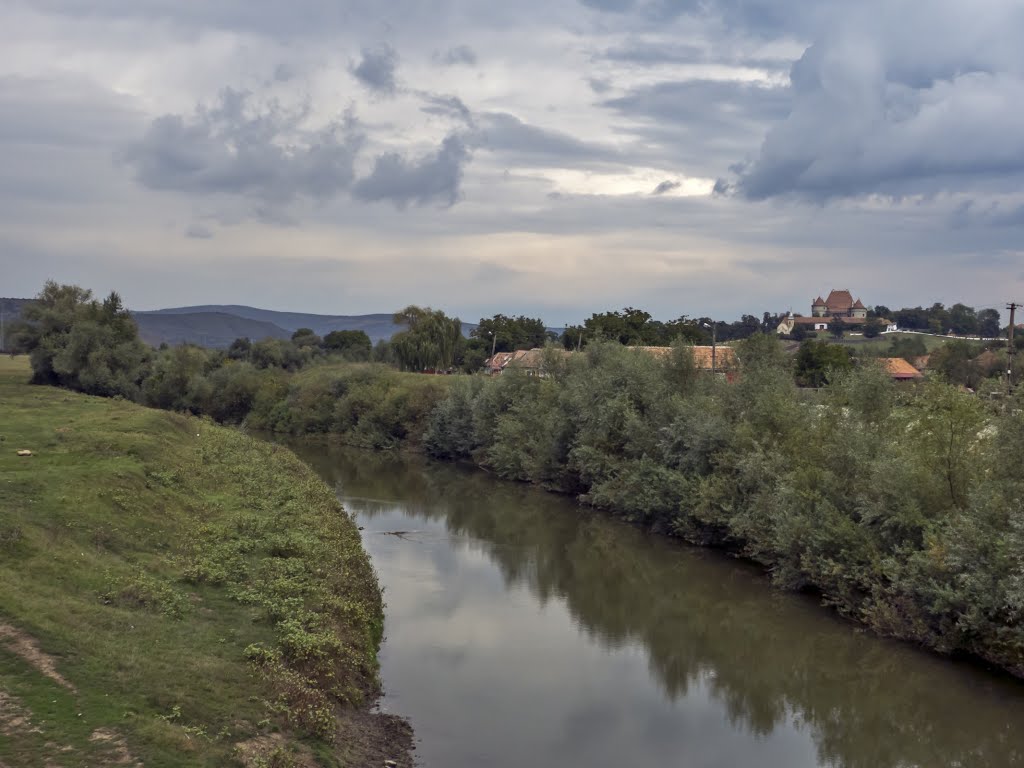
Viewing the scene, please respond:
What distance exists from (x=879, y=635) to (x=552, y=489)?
24727mm

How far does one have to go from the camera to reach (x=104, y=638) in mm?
14055

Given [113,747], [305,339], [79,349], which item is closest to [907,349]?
[79,349]

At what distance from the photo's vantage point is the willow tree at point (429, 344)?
286 feet

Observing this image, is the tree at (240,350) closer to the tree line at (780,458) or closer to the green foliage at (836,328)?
the tree line at (780,458)

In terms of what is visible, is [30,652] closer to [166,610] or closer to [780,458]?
[166,610]

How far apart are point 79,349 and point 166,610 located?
2083 inches

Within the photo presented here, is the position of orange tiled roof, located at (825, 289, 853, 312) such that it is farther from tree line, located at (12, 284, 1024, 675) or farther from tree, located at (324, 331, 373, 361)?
tree line, located at (12, 284, 1024, 675)

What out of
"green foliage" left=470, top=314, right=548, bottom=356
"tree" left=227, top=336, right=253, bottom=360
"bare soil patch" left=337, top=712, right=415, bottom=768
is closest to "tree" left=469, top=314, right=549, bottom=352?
"green foliage" left=470, top=314, right=548, bottom=356

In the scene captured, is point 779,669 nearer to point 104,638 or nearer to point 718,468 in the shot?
point 718,468

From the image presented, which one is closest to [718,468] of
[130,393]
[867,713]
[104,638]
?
[867,713]

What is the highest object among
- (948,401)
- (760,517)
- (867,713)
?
(948,401)

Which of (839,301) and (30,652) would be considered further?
(839,301)

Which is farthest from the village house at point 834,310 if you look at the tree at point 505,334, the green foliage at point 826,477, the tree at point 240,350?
the green foliage at point 826,477

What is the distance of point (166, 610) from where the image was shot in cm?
1627
